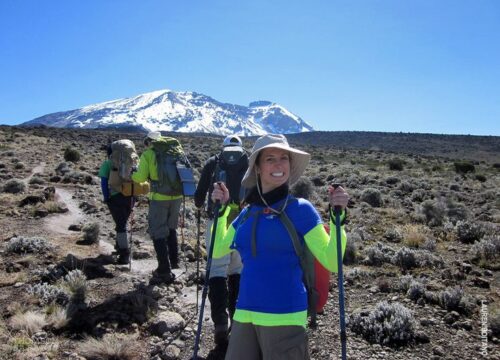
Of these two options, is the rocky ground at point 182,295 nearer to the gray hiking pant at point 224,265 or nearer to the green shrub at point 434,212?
the green shrub at point 434,212

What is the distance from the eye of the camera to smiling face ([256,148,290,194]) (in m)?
2.77

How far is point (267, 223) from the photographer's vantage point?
2.62 meters

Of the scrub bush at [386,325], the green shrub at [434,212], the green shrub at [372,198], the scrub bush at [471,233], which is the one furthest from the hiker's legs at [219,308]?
the green shrub at [372,198]

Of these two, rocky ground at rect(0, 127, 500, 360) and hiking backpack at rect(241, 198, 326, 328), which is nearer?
hiking backpack at rect(241, 198, 326, 328)

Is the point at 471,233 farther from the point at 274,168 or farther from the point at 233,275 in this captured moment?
the point at 274,168

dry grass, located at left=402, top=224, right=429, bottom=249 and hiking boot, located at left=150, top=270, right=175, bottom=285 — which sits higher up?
dry grass, located at left=402, top=224, right=429, bottom=249

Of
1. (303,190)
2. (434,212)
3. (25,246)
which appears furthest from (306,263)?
(303,190)

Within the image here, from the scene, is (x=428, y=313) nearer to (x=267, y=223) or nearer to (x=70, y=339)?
(x=267, y=223)

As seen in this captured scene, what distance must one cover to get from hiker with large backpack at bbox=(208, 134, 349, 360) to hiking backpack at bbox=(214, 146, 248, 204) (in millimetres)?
1915

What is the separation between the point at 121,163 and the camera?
730 cm

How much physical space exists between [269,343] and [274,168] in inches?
43.2

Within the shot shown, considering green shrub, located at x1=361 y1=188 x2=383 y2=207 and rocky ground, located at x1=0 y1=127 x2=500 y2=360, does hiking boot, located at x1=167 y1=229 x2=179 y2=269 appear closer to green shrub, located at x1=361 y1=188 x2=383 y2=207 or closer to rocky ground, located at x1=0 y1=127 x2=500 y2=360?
rocky ground, located at x1=0 y1=127 x2=500 y2=360

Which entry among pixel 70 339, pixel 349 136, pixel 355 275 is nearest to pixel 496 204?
pixel 355 275

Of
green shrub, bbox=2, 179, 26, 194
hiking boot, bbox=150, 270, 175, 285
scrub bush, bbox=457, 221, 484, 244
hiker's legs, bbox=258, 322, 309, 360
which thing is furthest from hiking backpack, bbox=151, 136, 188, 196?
green shrub, bbox=2, 179, 26, 194
